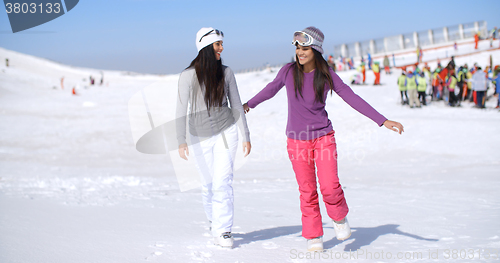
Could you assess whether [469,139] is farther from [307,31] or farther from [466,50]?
[466,50]

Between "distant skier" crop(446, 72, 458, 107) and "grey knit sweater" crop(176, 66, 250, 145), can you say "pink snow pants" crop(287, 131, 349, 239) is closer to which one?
"grey knit sweater" crop(176, 66, 250, 145)

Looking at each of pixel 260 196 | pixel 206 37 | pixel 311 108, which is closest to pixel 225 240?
pixel 311 108

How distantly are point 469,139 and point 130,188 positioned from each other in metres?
9.09

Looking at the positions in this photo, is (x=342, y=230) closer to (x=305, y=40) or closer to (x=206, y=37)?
(x=305, y=40)

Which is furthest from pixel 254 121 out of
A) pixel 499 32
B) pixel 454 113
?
pixel 499 32

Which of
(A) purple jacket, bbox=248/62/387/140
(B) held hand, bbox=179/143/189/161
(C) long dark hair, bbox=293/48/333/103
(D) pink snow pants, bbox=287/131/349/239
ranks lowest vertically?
(D) pink snow pants, bbox=287/131/349/239

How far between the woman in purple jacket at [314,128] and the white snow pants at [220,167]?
1.94 feet

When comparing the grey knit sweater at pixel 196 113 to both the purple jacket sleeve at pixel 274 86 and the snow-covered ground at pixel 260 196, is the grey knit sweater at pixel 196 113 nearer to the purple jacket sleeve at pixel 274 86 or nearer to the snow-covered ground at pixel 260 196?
the purple jacket sleeve at pixel 274 86

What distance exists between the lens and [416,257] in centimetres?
343

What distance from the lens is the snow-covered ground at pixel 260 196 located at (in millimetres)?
3594

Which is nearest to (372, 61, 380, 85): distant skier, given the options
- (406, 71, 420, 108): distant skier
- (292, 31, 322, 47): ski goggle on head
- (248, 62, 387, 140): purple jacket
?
(406, 71, 420, 108): distant skier

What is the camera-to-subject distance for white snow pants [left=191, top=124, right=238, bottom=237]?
3.80 metres

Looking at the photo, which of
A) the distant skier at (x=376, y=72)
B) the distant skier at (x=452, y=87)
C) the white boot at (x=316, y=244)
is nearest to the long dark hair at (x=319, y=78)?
the white boot at (x=316, y=244)

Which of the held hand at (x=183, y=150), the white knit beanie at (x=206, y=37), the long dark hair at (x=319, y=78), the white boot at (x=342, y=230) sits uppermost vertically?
the white knit beanie at (x=206, y=37)
